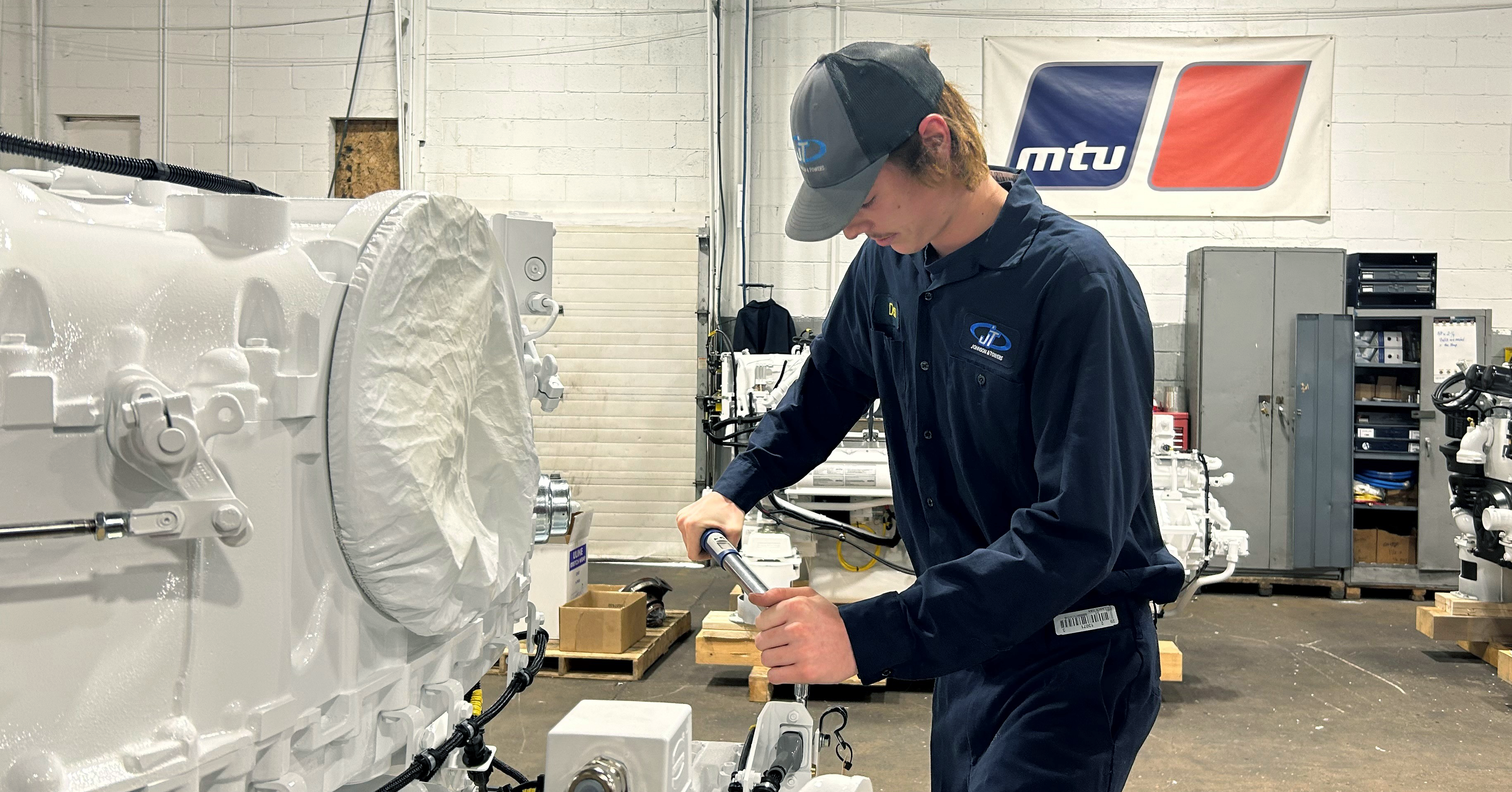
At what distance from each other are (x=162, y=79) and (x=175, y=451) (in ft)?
24.3

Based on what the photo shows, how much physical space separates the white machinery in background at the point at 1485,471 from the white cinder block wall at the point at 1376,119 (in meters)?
1.97

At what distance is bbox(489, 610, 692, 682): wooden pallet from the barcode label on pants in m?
3.22

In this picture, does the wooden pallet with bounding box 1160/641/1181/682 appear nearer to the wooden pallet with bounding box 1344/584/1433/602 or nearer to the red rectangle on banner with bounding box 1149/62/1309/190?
the wooden pallet with bounding box 1344/584/1433/602

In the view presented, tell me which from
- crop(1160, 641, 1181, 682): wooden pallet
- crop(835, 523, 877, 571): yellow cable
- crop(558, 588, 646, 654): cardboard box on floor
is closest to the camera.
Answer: crop(1160, 641, 1181, 682): wooden pallet

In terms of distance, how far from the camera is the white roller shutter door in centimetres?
692

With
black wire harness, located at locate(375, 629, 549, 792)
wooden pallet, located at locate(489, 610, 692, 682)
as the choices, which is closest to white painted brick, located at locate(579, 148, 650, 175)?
wooden pallet, located at locate(489, 610, 692, 682)

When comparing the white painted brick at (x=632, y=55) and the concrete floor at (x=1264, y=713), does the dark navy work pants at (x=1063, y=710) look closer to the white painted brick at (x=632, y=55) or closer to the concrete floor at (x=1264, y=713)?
the concrete floor at (x=1264, y=713)

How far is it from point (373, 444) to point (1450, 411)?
4.92 m

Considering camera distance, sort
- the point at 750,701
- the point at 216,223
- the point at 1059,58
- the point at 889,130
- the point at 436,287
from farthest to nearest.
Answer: the point at 1059,58 < the point at 750,701 < the point at 436,287 < the point at 889,130 < the point at 216,223

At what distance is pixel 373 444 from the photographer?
3.90 ft

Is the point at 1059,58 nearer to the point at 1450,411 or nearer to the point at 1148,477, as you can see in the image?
the point at 1450,411

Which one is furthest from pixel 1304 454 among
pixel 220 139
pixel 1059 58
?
pixel 220 139

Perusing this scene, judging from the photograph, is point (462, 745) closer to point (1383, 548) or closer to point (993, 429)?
point (993, 429)

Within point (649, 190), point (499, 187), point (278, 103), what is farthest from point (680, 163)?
point (278, 103)
